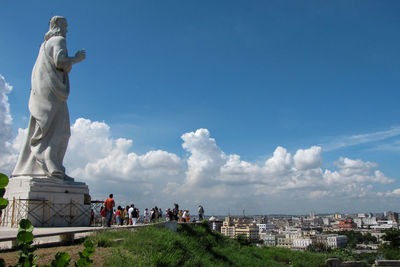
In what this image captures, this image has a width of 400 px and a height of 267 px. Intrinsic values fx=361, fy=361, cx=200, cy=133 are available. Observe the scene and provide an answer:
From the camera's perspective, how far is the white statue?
13836 mm

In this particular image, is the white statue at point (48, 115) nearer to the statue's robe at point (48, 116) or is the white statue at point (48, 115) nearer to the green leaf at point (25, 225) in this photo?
the statue's robe at point (48, 116)

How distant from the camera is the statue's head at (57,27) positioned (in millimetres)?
15005

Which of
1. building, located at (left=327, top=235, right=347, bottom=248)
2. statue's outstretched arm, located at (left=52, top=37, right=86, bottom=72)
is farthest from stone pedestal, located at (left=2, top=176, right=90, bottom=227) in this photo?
building, located at (left=327, top=235, right=347, bottom=248)

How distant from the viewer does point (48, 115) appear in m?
14.0

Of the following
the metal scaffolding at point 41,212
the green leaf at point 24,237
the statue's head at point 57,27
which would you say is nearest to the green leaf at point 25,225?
the green leaf at point 24,237

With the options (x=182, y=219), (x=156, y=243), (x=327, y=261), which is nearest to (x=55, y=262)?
(x=156, y=243)

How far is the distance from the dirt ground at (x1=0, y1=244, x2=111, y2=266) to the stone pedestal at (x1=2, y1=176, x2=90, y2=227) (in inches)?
199

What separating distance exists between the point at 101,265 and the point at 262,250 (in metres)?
15.9

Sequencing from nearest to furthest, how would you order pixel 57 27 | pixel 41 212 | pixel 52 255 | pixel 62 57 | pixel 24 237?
pixel 24 237
pixel 52 255
pixel 41 212
pixel 62 57
pixel 57 27

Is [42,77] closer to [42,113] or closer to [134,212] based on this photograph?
[42,113]

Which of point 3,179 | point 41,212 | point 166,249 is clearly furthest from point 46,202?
point 3,179

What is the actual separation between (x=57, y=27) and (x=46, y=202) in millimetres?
7308

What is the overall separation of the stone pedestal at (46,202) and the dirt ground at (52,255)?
16.6ft

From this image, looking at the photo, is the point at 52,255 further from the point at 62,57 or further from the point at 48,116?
the point at 62,57
